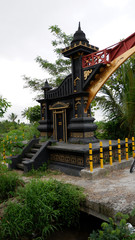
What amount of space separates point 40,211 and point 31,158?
14.3 ft

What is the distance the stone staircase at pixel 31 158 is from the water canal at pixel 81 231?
10.6 feet

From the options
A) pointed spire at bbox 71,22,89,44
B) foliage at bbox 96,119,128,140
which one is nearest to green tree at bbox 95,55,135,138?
foliage at bbox 96,119,128,140

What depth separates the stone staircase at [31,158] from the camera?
7.73 m

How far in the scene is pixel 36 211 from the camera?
4090 millimetres

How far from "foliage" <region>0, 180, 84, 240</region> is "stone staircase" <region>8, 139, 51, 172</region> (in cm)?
273

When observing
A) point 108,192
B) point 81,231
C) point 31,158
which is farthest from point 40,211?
point 31,158

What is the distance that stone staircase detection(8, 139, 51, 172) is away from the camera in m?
7.73

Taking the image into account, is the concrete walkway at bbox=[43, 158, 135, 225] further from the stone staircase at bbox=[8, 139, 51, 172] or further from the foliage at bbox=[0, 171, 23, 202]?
the foliage at bbox=[0, 171, 23, 202]

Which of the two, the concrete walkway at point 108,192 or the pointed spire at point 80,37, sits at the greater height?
the pointed spire at point 80,37

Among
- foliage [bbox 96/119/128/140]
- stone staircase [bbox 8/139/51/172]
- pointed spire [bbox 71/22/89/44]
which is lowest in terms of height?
stone staircase [bbox 8/139/51/172]

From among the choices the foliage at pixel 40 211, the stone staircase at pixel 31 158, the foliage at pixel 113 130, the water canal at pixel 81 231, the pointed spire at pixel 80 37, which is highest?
the pointed spire at pixel 80 37

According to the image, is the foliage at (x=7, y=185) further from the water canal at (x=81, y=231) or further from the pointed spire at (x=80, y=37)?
the pointed spire at (x=80, y=37)

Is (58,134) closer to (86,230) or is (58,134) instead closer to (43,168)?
(43,168)

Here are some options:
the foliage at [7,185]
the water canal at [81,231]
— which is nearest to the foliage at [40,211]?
the water canal at [81,231]
